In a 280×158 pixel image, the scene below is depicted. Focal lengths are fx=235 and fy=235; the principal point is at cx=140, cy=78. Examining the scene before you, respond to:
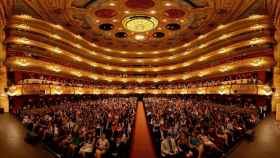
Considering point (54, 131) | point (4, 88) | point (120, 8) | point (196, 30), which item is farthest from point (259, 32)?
point (4, 88)

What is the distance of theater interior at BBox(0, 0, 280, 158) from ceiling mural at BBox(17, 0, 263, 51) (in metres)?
0.11

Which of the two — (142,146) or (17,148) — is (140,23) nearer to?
(142,146)

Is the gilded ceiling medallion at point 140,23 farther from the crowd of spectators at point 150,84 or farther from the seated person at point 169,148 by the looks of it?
the seated person at point 169,148

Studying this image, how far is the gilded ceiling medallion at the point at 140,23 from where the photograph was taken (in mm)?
23812

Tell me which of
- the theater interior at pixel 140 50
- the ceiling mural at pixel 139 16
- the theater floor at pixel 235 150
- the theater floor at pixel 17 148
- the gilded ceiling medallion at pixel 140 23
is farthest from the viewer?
the gilded ceiling medallion at pixel 140 23

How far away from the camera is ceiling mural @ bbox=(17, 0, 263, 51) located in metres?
19.3

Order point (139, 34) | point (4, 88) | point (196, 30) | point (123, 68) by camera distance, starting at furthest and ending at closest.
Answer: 1. point (123, 68)
2. point (139, 34)
3. point (196, 30)
4. point (4, 88)

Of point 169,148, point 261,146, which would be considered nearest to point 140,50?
point 261,146

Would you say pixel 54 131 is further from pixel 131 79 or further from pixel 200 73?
pixel 131 79

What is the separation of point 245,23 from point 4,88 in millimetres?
22050

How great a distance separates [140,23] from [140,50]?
55.6 feet

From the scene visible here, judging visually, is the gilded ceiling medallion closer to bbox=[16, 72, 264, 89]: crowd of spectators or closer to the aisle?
bbox=[16, 72, 264, 89]: crowd of spectators

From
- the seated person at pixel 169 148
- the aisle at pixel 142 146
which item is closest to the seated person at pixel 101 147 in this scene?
the aisle at pixel 142 146

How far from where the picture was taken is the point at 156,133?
10.6 meters
